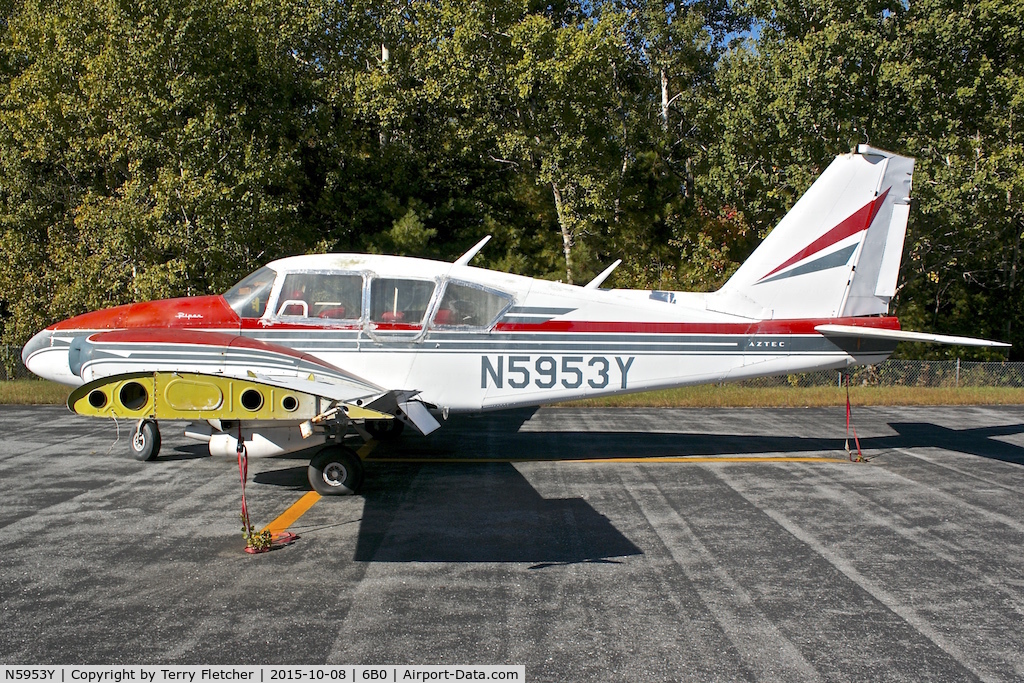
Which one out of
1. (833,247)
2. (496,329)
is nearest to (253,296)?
(496,329)

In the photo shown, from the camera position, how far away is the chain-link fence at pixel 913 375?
19.7 m

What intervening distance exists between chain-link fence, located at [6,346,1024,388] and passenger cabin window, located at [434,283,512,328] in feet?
37.4

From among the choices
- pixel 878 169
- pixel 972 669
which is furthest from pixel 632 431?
pixel 972 669

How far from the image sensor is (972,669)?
527 centimetres

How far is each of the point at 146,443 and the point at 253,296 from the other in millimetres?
2922

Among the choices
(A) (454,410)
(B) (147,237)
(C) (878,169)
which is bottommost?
(A) (454,410)

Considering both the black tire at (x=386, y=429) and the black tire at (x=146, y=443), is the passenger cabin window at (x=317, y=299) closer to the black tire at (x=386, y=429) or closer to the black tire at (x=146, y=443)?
the black tire at (x=386, y=429)

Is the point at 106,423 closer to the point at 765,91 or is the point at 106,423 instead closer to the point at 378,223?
the point at 378,223

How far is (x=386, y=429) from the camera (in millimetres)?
12625

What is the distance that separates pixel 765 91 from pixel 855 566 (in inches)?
720

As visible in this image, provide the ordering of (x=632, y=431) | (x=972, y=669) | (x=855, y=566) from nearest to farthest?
(x=972, y=669) → (x=855, y=566) → (x=632, y=431)

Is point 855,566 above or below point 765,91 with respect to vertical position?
below

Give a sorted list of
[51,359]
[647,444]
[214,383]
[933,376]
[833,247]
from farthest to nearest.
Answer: [933,376], [647,444], [833,247], [51,359], [214,383]

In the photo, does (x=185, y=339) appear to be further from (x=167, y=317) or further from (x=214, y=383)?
(x=214, y=383)
